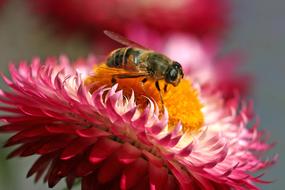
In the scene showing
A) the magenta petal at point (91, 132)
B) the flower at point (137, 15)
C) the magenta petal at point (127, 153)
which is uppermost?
the flower at point (137, 15)

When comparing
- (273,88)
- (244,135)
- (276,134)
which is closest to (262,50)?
(273,88)

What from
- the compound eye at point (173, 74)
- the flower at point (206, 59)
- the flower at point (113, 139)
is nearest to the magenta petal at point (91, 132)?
the flower at point (113, 139)

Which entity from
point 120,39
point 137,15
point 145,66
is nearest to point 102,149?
point 145,66

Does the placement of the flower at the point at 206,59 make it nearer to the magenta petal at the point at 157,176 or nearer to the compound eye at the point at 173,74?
the compound eye at the point at 173,74

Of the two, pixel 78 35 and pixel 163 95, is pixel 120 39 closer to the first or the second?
pixel 163 95

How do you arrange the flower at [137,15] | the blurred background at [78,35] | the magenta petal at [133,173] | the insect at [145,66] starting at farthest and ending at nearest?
the flower at [137,15], the blurred background at [78,35], the insect at [145,66], the magenta petal at [133,173]

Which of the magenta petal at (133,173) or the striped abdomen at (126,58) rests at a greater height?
the striped abdomen at (126,58)
